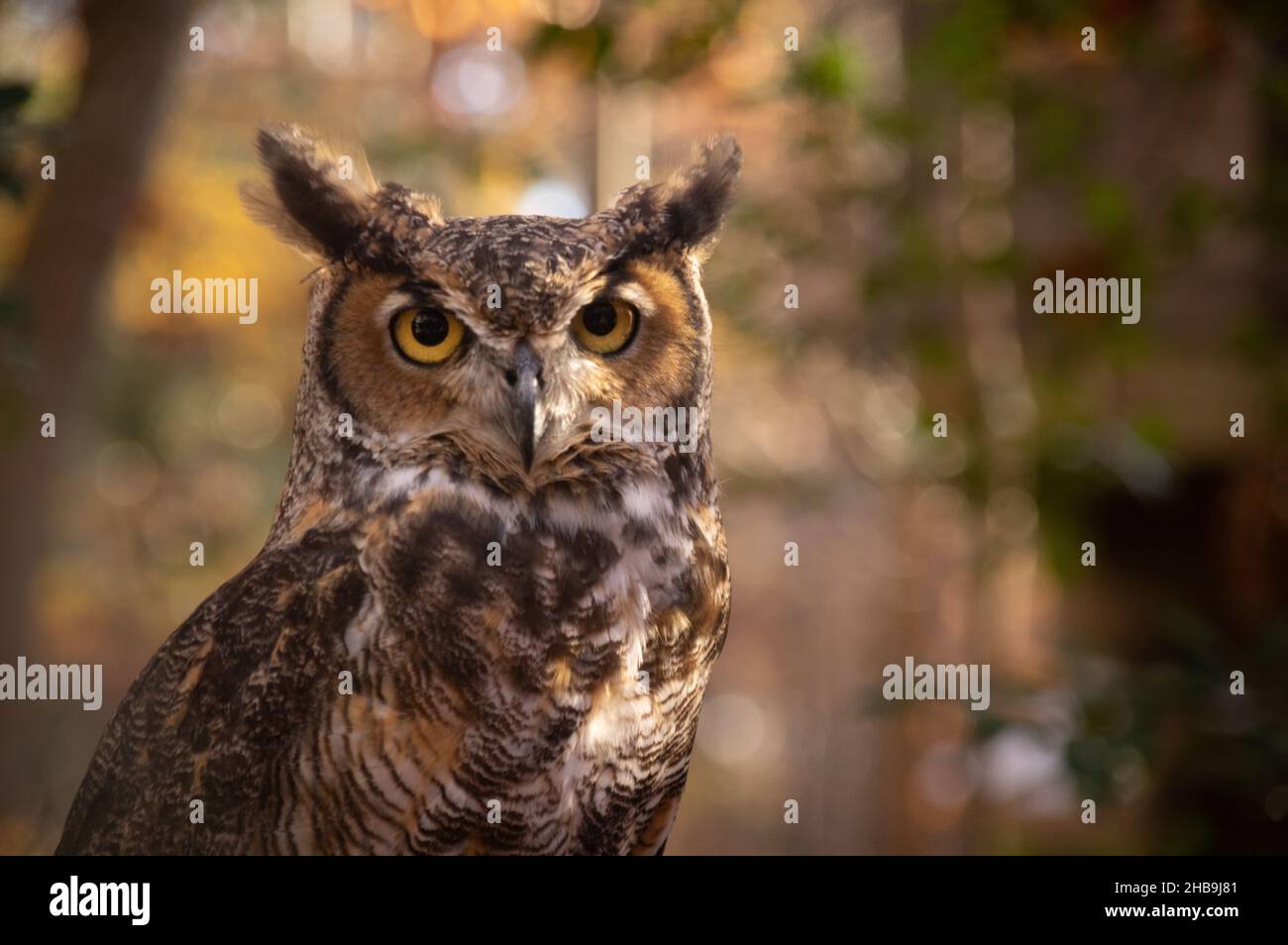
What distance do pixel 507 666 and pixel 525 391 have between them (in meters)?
0.29

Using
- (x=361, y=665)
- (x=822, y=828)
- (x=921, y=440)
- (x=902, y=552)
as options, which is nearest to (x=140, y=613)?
(x=822, y=828)

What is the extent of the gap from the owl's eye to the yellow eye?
115 mm

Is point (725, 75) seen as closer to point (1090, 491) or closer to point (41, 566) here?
point (1090, 491)

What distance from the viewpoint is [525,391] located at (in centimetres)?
104

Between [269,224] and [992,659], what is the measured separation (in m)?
4.20

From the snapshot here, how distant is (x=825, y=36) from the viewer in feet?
8.42

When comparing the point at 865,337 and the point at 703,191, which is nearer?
the point at 703,191
